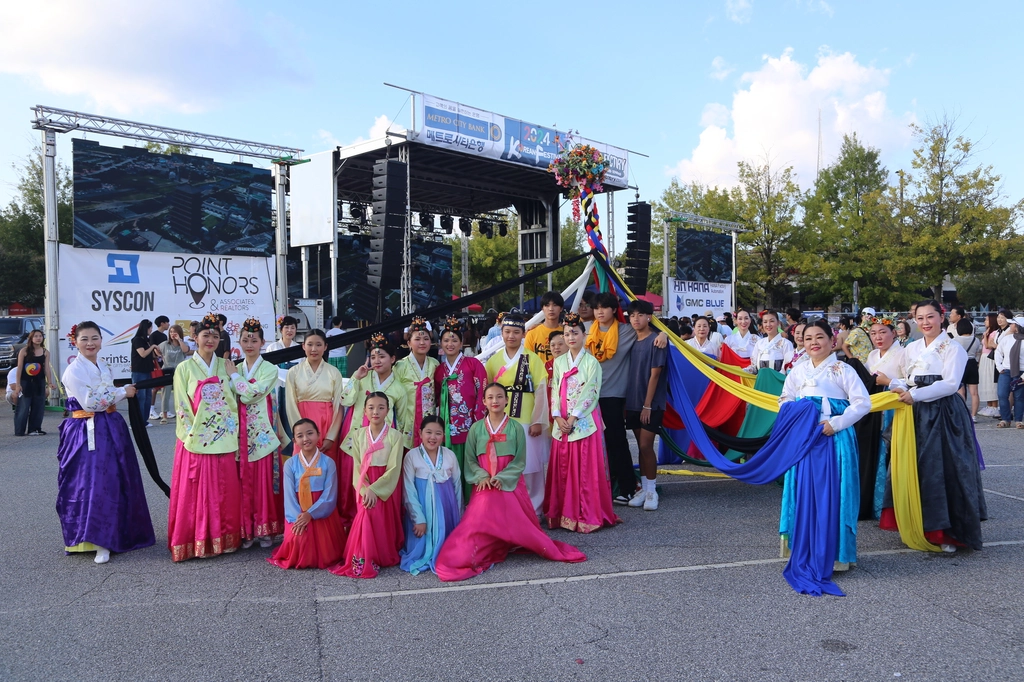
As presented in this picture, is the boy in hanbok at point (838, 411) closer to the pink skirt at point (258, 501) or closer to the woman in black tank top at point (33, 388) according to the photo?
the pink skirt at point (258, 501)

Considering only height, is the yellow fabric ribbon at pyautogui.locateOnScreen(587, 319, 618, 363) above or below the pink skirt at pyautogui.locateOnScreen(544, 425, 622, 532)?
above

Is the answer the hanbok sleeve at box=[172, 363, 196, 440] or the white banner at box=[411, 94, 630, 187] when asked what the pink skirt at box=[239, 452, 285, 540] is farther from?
the white banner at box=[411, 94, 630, 187]

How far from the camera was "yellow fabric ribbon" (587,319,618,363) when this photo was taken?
546 centimetres

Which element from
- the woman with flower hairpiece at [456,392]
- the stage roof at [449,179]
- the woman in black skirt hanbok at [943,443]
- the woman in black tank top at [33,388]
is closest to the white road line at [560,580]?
the woman in black skirt hanbok at [943,443]

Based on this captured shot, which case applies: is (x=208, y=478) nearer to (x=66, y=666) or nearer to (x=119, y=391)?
(x=119, y=391)

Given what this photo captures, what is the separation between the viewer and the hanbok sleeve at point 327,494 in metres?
4.14

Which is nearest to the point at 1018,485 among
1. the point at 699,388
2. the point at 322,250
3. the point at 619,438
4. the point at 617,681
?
the point at 699,388

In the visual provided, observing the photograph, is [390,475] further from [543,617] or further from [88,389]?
[88,389]

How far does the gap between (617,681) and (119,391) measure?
11.6 feet

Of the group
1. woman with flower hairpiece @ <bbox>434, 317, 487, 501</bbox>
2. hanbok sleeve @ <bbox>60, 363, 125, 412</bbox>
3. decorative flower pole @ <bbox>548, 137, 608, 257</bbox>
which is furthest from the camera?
decorative flower pole @ <bbox>548, 137, 608, 257</bbox>

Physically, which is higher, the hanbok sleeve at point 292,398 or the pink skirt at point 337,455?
the hanbok sleeve at point 292,398

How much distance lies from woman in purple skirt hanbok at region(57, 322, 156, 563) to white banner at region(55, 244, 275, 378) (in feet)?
20.1

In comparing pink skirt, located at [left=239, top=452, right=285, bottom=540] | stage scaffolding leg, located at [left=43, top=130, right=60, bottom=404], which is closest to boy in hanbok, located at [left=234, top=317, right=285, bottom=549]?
pink skirt, located at [left=239, top=452, right=285, bottom=540]

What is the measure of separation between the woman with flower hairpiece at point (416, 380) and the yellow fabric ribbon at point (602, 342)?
143 cm
